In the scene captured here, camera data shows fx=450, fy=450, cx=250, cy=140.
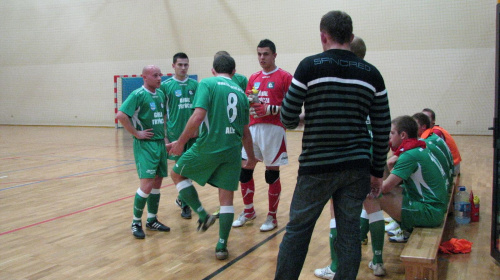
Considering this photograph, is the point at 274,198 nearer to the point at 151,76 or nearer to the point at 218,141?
the point at 218,141

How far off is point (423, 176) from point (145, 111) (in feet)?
8.83

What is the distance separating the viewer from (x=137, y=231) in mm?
4449

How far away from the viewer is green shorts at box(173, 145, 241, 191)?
12.4 feet

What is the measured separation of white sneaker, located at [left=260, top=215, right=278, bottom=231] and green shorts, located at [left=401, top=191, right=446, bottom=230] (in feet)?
4.78

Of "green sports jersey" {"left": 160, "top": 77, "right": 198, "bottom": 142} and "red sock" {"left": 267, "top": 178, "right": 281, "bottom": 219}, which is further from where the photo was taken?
"green sports jersey" {"left": 160, "top": 77, "right": 198, "bottom": 142}

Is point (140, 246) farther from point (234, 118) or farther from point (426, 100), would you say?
point (426, 100)

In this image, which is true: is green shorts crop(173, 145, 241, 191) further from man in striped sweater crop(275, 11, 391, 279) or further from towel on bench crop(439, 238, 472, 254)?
towel on bench crop(439, 238, 472, 254)

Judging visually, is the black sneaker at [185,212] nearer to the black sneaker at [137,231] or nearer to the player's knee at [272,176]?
the black sneaker at [137,231]

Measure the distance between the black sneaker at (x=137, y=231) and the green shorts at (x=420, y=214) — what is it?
2.44 m

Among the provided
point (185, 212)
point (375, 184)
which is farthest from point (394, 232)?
point (185, 212)

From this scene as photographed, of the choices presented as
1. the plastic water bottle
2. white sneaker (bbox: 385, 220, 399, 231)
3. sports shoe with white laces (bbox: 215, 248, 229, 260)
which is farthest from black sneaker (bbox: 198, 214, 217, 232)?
the plastic water bottle

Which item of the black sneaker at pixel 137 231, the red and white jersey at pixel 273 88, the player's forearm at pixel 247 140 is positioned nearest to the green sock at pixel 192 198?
the player's forearm at pixel 247 140

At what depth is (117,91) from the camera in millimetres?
17781

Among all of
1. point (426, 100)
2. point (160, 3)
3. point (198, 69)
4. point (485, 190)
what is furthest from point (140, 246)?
point (160, 3)
